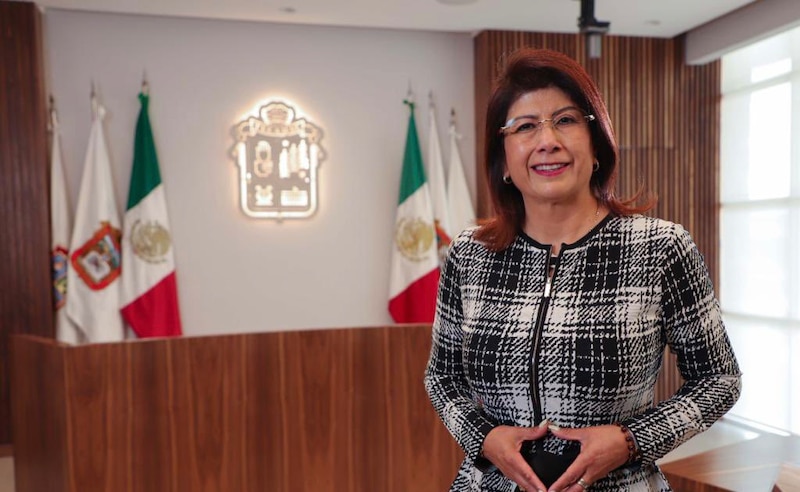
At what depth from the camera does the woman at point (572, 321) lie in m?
1.11

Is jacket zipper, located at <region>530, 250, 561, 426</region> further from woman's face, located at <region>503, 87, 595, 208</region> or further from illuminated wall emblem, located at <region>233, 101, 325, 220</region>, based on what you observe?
illuminated wall emblem, located at <region>233, 101, 325, 220</region>

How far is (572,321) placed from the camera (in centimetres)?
113

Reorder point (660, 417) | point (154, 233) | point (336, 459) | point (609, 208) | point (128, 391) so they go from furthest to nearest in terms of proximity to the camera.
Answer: point (154, 233) < point (336, 459) < point (128, 391) < point (609, 208) < point (660, 417)

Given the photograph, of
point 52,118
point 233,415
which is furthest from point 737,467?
point 52,118

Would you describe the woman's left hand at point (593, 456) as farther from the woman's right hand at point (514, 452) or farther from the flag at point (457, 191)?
the flag at point (457, 191)

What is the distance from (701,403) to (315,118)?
14.4ft

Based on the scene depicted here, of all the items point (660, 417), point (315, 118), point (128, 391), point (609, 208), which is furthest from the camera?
point (315, 118)

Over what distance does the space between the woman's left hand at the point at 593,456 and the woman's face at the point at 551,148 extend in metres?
0.39

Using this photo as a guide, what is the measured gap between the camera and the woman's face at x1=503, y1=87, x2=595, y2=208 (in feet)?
3.86

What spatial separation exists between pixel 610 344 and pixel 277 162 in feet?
14.0

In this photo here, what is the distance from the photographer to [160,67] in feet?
16.1

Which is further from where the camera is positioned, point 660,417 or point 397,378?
point 397,378

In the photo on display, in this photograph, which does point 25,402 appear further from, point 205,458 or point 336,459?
point 336,459

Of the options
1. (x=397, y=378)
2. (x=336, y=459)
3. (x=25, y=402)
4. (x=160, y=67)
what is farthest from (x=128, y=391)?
(x=160, y=67)
